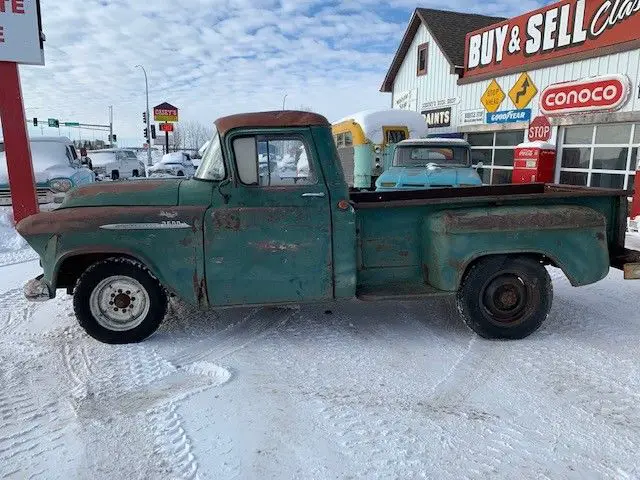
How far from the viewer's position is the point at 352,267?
421 centimetres

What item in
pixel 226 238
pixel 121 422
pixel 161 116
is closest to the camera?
pixel 121 422

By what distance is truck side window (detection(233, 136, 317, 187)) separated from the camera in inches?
161

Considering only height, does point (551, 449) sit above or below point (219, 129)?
below

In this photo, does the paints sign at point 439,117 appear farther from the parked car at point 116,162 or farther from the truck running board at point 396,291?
the truck running board at point 396,291

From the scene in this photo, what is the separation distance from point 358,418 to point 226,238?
185 centimetres

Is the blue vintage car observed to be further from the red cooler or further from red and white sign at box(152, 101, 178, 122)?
red and white sign at box(152, 101, 178, 122)

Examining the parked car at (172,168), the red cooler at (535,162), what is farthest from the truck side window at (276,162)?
the parked car at (172,168)

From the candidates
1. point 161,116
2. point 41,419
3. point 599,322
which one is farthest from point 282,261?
point 161,116

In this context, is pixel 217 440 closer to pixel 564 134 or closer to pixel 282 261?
pixel 282 261

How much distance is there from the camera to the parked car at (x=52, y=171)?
10.0 meters

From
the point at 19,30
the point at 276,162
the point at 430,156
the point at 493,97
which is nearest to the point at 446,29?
the point at 493,97

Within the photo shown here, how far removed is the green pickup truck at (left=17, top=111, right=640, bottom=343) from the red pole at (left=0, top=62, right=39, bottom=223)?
534cm

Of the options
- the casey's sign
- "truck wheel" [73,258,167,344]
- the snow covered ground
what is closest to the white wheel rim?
"truck wheel" [73,258,167,344]

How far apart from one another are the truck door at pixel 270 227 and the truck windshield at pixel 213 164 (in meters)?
0.16
